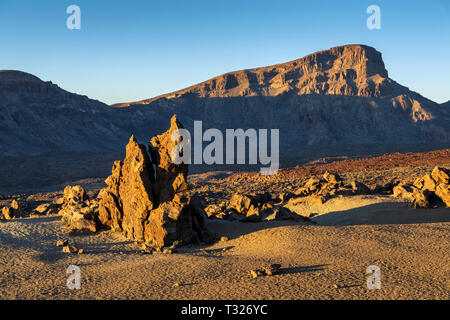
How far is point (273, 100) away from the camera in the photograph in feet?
400

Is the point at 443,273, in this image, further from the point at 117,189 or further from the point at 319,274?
the point at 117,189

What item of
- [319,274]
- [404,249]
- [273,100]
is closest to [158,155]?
[319,274]

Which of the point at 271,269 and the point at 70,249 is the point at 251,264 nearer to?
the point at 271,269

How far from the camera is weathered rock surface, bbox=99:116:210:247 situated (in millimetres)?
13430

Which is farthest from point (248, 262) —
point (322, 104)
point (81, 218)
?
point (322, 104)

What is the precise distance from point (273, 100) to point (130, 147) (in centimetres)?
10961

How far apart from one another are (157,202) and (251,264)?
547 centimetres

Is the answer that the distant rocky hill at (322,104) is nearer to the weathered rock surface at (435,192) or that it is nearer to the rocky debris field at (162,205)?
the weathered rock surface at (435,192)

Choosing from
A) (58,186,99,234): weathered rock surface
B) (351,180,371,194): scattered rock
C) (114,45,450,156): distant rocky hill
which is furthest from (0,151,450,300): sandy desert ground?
(114,45,450,156): distant rocky hill

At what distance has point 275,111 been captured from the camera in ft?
390

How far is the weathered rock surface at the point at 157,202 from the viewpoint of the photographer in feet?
44.1

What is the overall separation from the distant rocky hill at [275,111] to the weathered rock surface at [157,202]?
209 feet

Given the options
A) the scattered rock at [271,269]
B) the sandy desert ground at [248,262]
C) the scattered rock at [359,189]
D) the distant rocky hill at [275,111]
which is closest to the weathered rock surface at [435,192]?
the sandy desert ground at [248,262]

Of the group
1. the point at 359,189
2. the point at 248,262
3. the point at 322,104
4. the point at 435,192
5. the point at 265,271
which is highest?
the point at 322,104
